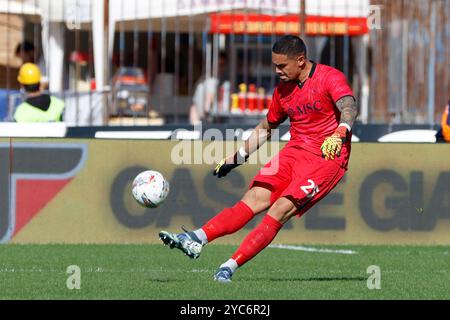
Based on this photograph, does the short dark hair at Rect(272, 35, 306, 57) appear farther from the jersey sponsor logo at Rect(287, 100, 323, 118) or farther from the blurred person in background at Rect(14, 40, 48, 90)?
the blurred person in background at Rect(14, 40, 48, 90)

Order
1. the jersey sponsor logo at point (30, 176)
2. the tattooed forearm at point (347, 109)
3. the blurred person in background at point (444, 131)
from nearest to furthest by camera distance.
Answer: the tattooed forearm at point (347, 109), the jersey sponsor logo at point (30, 176), the blurred person in background at point (444, 131)

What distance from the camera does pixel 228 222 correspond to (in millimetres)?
10867

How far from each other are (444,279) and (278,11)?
9638 millimetres

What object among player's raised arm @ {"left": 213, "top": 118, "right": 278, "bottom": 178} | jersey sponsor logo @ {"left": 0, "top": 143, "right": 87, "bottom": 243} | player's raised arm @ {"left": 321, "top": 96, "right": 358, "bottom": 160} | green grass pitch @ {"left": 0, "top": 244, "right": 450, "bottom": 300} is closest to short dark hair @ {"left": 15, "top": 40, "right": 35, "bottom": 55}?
jersey sponsor logo @ {"left": 0, "top": 143, "right": 87, "bottom": 243}

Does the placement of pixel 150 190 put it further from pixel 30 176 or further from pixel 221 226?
pixel 30 176

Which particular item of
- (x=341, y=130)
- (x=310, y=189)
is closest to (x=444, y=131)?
(x=310, y=189)

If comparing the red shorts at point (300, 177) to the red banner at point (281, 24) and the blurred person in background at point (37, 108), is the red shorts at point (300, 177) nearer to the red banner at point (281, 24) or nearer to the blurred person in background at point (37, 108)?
the blurred person in background at point (37, 108)

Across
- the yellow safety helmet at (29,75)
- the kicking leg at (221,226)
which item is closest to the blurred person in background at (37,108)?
the yellow safety helmet at (29,75)

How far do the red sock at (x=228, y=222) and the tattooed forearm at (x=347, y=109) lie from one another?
3.66 feet

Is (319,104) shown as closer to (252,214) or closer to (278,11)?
(252,214)

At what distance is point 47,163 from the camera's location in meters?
15.0

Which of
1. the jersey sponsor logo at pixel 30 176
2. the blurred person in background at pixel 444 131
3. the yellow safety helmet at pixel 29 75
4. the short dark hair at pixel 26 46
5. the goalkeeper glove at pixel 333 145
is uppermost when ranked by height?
the short dark hair at pixel 26 46

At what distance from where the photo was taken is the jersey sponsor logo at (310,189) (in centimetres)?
1076

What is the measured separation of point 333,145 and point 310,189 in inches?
28.0
